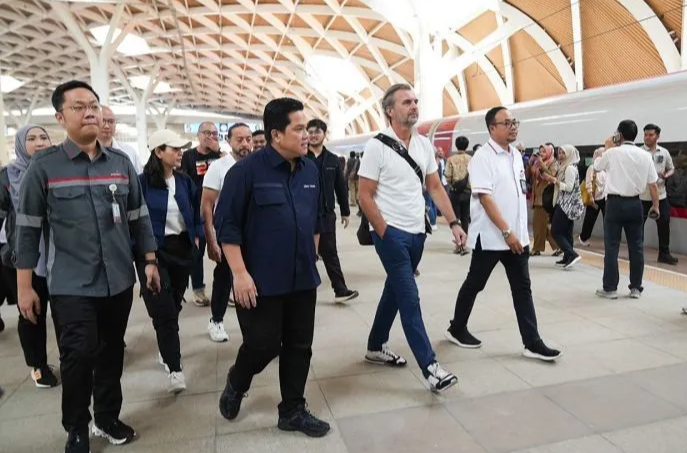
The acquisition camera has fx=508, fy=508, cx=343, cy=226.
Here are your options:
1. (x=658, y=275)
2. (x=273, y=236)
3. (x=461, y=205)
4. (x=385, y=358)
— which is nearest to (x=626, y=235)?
(x=658, y=275)

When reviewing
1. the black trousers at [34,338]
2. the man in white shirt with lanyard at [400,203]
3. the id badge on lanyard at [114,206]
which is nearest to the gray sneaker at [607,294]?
the man in white shirt with lanyard at [400,203]

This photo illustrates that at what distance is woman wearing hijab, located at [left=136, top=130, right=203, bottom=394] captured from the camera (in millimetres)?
3188

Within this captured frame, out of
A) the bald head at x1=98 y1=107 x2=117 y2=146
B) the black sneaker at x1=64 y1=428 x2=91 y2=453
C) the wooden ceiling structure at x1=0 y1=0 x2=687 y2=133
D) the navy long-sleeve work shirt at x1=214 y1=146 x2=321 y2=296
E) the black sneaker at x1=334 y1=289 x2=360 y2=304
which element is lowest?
the black sneaker at x1=334 y1=289 x2=360 y2=304

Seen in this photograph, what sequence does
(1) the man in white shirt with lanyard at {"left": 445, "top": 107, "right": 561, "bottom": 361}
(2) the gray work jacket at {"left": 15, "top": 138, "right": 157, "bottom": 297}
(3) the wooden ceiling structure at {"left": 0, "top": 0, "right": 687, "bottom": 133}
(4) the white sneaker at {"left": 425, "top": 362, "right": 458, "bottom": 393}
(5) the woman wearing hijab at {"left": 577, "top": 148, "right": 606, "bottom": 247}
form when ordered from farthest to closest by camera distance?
(3) the wooden ceiling structure at {"left": 0, "top": 0, "right": 687, "bottom": 133} → (5) the woman wearing hijab at {"left": 577, "top": 148, "right": 606, "bottom": 247} → (1) the man in white shirt with lanyard at {"left": 445, "top": 107, "right": 561, "bottom": 361} → (4) the white sneaker at {"left": 425, "top": 362, "right": 458, "bottom": 393} → (2) the gray work jacket at {"left": 15, "top": 138, "right": 157, "bottom": 297}

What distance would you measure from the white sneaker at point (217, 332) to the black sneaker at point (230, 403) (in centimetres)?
136

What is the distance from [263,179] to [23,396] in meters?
2.21

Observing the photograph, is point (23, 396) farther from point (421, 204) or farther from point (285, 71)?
point (285, 71)

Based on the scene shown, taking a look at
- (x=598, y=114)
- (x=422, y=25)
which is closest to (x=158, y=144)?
(x=598, y=114)

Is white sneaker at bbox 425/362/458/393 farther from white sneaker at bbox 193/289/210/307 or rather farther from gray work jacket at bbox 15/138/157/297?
white sneaker at bbox 193/289/210/307

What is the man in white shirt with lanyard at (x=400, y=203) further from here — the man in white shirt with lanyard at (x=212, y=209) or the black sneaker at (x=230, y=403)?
the man in white shirt with lanyard at (x=212, y=209)

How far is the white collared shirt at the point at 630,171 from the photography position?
4.85 metres

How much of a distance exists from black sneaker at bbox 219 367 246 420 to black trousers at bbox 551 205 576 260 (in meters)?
5.08

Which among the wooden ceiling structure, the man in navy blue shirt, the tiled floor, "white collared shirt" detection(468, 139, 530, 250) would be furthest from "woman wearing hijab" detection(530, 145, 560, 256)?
the wooden ceiling structure

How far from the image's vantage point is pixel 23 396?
319cm
